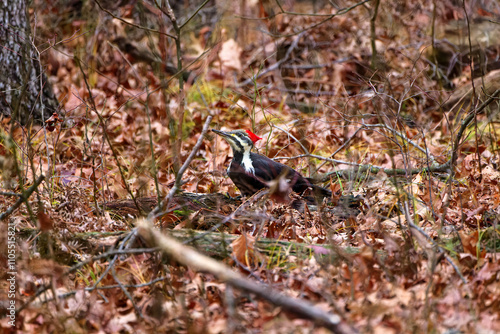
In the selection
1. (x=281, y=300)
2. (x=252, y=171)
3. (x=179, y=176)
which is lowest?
(x=281, y=300)

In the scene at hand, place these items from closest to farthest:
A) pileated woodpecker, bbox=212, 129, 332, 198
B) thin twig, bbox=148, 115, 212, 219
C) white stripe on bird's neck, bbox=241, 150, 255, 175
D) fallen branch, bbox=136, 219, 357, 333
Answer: fallen branch, bbox=136, 219, 357, 333 < thin twig, bbox=148, 115, 212, 219 < pileated woodpecker, bbox=212, 129, 332, 198 < white stripe on bird's neck, bbox=241, 150, 255, 175

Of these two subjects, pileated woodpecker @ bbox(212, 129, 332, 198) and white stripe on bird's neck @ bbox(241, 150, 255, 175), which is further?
white stripe on bird's neck @ bbox(241, 150, 255, 175)

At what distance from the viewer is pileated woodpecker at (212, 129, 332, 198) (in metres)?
4.35

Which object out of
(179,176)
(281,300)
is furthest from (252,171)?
(281,300)

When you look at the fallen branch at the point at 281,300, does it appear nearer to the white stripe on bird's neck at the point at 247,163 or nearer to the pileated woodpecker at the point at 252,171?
the pileated woodpecker at the point at 252,171

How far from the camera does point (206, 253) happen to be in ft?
10.4

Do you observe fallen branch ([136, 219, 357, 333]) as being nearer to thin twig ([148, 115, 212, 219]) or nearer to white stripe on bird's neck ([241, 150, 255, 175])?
thin twig ([148, 115, 212, 219])

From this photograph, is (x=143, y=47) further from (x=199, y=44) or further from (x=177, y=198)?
(x=177, y=198)

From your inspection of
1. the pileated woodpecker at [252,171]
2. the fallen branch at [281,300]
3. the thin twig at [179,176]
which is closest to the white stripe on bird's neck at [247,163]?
the pileated woodpecker at [252,171]

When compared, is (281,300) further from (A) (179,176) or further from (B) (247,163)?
(B) (247,163)

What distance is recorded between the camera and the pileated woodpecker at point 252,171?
435 cm

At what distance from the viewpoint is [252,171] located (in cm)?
447

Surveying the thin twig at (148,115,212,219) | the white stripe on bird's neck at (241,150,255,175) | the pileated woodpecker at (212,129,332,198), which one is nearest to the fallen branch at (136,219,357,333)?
the thin twig at (148,115,212,219)

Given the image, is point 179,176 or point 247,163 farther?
point 247,163
